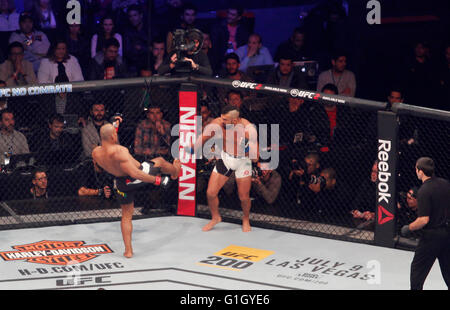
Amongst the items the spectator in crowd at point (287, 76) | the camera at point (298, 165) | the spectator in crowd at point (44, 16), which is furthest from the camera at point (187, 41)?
the spectator in crowd at point (44, 16)

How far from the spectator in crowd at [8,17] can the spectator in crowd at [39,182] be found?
8.26 ft

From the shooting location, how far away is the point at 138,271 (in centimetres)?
618

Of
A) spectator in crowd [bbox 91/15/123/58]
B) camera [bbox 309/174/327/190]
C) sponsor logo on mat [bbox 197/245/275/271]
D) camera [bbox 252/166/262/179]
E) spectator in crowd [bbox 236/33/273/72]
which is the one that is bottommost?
sponsor logo on mat [bbox 197/245/275/271]

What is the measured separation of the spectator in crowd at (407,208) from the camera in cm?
693

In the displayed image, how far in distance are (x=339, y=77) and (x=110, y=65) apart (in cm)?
272

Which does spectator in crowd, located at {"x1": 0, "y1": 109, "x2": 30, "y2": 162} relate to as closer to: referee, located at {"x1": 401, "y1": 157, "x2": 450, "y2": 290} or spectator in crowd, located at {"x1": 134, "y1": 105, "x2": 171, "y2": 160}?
spectator in crowd, located at {"x1": 134, "y1": 105, "x2": 171, "y2": 160}

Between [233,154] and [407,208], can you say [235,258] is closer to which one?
[233,154]

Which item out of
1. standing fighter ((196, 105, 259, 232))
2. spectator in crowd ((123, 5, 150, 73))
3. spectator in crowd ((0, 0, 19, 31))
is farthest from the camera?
spectator in crowd ((123, 5, 150, 73))

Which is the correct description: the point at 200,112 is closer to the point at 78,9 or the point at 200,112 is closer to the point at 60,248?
the point at 60,248

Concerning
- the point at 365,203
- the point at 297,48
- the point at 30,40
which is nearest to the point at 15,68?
the point at 30,40

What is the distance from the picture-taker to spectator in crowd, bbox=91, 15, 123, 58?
9312mm

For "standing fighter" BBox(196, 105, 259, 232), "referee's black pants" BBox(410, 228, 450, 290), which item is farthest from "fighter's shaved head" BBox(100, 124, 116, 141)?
"referee's black pants" BBox(410, 228, 450, 290)

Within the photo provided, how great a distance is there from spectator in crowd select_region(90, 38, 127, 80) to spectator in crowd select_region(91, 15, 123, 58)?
0.32 meters

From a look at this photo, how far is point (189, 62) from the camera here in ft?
24.8
